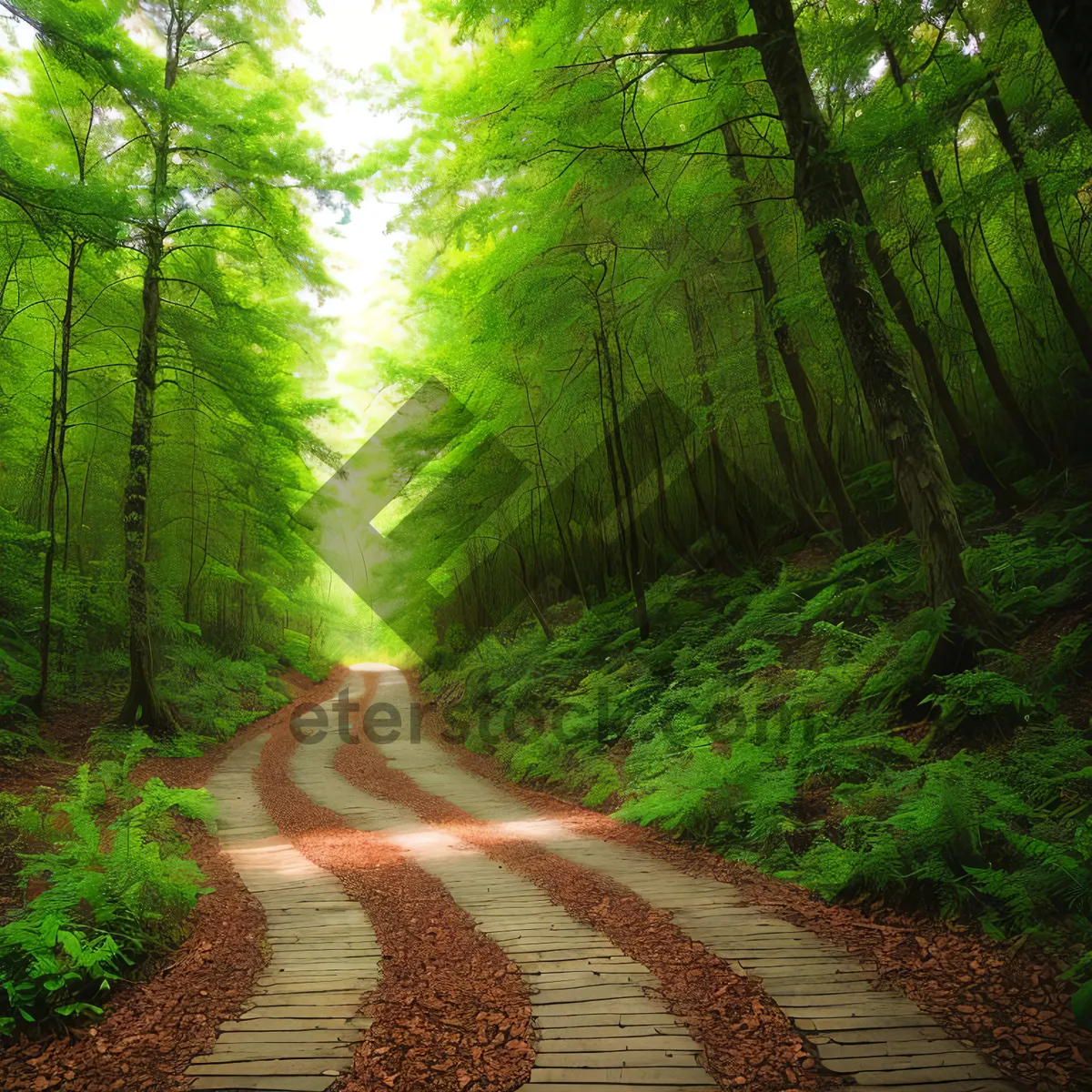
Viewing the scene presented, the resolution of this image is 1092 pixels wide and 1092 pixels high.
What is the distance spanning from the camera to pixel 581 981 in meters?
3.53

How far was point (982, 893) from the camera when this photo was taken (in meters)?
3.74

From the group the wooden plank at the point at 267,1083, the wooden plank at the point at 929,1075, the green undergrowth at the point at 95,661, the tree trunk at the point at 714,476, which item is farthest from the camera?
the tree trunk at the point at 714,476

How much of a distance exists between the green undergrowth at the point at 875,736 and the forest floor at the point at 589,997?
0.34 m

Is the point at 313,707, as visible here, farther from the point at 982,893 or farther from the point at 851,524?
the point at 982,893

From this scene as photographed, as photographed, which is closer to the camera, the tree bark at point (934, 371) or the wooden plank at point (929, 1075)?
the wooden plank at point (929, 1075)

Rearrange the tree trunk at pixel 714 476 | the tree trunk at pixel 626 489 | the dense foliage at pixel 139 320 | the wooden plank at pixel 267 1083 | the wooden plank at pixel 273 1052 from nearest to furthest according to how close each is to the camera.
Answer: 1. the wooden plank at pixel 267 1083
2. the wooden plank at pixel 273 1052
3. the dense foliage at pixel 139 320
4. the tree trunk at pixel 714 476
5. the tree trunk at pixel 626 489

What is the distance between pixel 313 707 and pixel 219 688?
4740 millimetres

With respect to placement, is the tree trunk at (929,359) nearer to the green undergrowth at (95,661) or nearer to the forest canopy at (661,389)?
the forest canopy at (661,389)

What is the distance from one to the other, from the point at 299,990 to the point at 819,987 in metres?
2.71

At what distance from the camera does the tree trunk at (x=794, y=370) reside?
29.8 feet

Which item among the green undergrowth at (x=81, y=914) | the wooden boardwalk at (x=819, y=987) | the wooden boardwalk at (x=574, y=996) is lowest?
the wooden boardwalk at (x=819, y=987)

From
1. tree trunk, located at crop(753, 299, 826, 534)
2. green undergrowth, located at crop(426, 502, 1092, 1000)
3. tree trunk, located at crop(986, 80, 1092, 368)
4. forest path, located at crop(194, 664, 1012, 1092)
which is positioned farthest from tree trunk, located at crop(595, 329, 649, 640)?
tree trunk, located at crop(986, 80, 1092, 368)

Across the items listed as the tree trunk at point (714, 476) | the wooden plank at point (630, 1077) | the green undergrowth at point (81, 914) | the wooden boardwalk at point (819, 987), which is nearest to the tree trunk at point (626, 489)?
the tree trunk at point (714, 476)

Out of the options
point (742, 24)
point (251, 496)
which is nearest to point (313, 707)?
point (251, 496)
